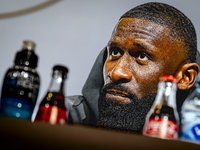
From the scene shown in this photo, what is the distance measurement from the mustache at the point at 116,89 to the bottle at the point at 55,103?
20 cm

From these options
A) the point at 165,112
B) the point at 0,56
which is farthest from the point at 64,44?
the point at 165,112

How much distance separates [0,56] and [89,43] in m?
0.39

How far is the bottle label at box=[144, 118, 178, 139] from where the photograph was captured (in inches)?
23.6

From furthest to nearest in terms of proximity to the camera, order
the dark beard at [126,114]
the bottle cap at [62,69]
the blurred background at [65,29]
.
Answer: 1. the blurred background at [65,29]
2. the dark beard at [126,114]
3. the bottle cap at [62,69]

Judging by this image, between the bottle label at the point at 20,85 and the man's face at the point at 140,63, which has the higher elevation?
the man's face at the point at 140,63

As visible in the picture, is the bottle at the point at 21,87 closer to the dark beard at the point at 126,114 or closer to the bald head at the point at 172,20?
the dark beard at the point at 126,114

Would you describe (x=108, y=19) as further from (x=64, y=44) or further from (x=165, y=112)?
(x=165, y=112)

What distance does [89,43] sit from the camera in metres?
1.05

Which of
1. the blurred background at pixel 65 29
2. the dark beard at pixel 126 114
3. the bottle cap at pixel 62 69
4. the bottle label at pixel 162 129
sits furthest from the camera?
the blurred background at pixel 65 29

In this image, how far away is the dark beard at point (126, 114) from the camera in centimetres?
85

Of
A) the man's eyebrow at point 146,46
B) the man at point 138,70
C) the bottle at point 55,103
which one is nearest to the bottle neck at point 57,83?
the bottle at point 55,103

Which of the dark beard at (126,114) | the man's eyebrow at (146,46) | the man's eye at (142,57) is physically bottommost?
the dark beard at (126,114)

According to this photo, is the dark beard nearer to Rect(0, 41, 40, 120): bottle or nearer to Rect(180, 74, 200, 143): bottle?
Rect(180, 74, 200, 143): bottle

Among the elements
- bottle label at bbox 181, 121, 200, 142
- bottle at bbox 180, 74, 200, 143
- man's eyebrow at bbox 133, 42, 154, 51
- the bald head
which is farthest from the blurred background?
bottle label at bbox 181, 121, 200, 142
